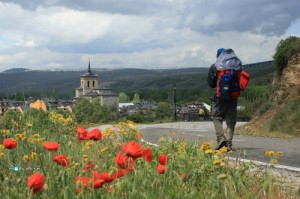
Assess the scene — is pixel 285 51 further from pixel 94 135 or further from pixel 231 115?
pixel 94 135

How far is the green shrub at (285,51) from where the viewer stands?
18.1 m

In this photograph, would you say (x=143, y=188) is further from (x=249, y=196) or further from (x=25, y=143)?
(x=25, y=143)

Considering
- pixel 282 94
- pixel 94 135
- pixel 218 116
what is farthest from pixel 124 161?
pixel 282 94

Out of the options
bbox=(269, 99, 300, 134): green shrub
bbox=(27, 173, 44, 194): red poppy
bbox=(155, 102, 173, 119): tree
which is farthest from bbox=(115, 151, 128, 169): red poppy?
bbox=(155, 102, 173, 119): tree

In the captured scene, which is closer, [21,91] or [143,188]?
[143,188]

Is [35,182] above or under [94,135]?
under

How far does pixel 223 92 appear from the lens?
8.42 metres

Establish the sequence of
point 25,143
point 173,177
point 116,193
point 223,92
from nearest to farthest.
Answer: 1. point 116,193
2. point 173,177
3. point 25,143
4. point 223,92

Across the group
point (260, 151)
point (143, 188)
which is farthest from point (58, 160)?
point (260, 151)

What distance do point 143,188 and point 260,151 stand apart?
20.0 feet

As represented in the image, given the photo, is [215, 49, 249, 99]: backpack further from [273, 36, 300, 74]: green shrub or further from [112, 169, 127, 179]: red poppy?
[273, 36, 300, 74]: green shrub

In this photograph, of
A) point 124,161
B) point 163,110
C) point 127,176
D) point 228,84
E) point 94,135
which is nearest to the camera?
point 124,161

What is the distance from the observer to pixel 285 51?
1866cm

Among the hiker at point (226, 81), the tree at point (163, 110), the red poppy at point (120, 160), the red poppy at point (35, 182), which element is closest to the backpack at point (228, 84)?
the hiker at point (226, 81)
